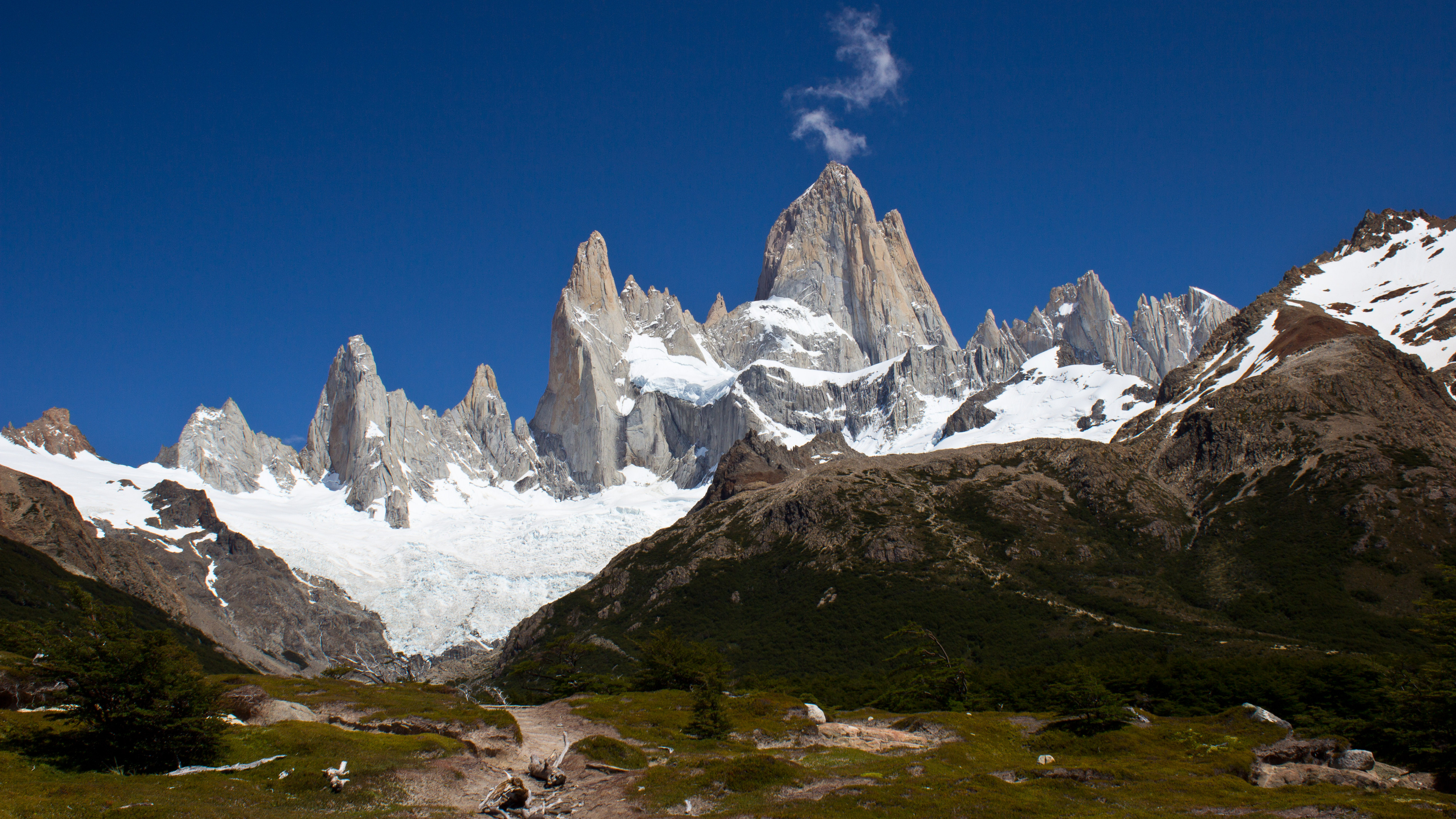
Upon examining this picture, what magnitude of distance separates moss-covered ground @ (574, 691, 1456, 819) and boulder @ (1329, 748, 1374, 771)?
3.44 m

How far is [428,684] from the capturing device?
71750 millimetres

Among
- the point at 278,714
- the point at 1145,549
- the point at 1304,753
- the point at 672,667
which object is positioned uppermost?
the point at 1145,549

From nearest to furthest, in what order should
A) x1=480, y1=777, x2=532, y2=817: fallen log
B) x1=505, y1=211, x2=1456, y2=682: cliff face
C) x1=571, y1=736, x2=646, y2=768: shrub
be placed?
x1=480, y1=777, x2=532, y2=817: fallen log, x1=571, y1=736, x2=646, y2=768: shrub, x1=505, y1=211, x2=1456, y2=682: cliff face

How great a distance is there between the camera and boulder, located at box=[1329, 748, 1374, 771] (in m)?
37.1

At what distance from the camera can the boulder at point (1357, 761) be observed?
122 feet

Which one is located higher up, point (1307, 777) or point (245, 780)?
point (245, 780)

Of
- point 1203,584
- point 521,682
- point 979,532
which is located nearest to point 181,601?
point 521,682

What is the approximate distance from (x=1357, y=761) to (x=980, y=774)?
55.5ft

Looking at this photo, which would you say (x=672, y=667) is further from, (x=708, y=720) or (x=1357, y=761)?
(x=1357, y=761)

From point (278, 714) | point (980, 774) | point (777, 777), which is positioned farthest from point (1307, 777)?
point (278, 714)

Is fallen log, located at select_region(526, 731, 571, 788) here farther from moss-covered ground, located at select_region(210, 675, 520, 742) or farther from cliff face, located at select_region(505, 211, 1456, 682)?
cliff face, located at select_region(505, 211, 1456, 682)

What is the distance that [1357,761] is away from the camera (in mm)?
37250

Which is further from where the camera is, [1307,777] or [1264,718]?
[1264,718]

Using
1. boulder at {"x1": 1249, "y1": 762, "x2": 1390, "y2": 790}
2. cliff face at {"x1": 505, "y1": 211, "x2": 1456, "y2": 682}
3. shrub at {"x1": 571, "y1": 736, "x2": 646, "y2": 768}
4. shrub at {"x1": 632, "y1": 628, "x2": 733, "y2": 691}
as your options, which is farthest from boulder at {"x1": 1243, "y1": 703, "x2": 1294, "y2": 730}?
cliff face at {"x1": 505, "y1": 211, "x2": 1456, "y2": 682}
